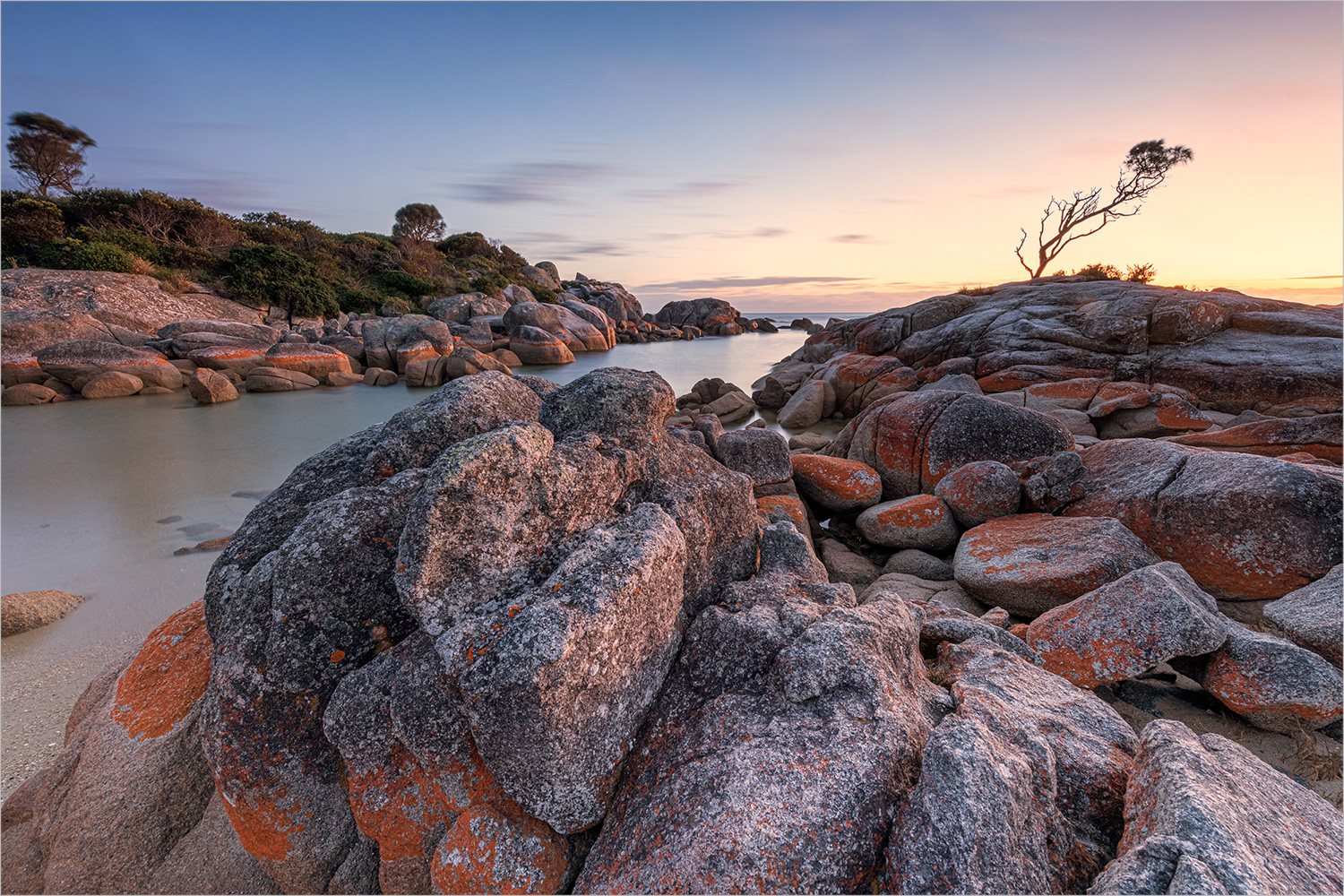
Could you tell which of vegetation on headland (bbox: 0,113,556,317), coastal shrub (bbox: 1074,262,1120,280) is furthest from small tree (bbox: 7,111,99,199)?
coastal shrub (bbox: 1074,262,1120,280)

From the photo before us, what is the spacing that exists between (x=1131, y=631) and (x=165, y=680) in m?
7.21

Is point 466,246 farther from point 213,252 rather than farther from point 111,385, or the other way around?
point 111,385

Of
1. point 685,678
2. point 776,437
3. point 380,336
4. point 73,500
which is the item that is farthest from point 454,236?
point 685,678

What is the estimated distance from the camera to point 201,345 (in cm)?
2481

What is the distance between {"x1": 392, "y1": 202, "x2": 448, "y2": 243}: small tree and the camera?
66062 mm

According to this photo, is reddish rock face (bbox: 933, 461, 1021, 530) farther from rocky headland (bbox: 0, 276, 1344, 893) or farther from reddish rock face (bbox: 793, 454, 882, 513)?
rocky headland (bbox: 0, 276, 1344, 893)

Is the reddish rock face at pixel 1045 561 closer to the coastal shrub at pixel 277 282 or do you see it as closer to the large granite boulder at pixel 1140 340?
the large granite boulder at pixel 1140 340

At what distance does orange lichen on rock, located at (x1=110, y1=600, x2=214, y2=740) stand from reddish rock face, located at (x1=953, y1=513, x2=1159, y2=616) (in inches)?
295

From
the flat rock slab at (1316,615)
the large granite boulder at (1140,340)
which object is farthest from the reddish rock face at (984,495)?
the large granite boulder at (1140,340)

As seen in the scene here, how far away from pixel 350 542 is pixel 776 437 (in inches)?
283

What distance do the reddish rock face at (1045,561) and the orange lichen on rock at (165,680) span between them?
749cm

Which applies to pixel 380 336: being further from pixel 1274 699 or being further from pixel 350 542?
pixel 1274 699

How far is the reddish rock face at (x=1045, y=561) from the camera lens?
558 centimetres

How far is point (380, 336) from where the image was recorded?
1207 inches
